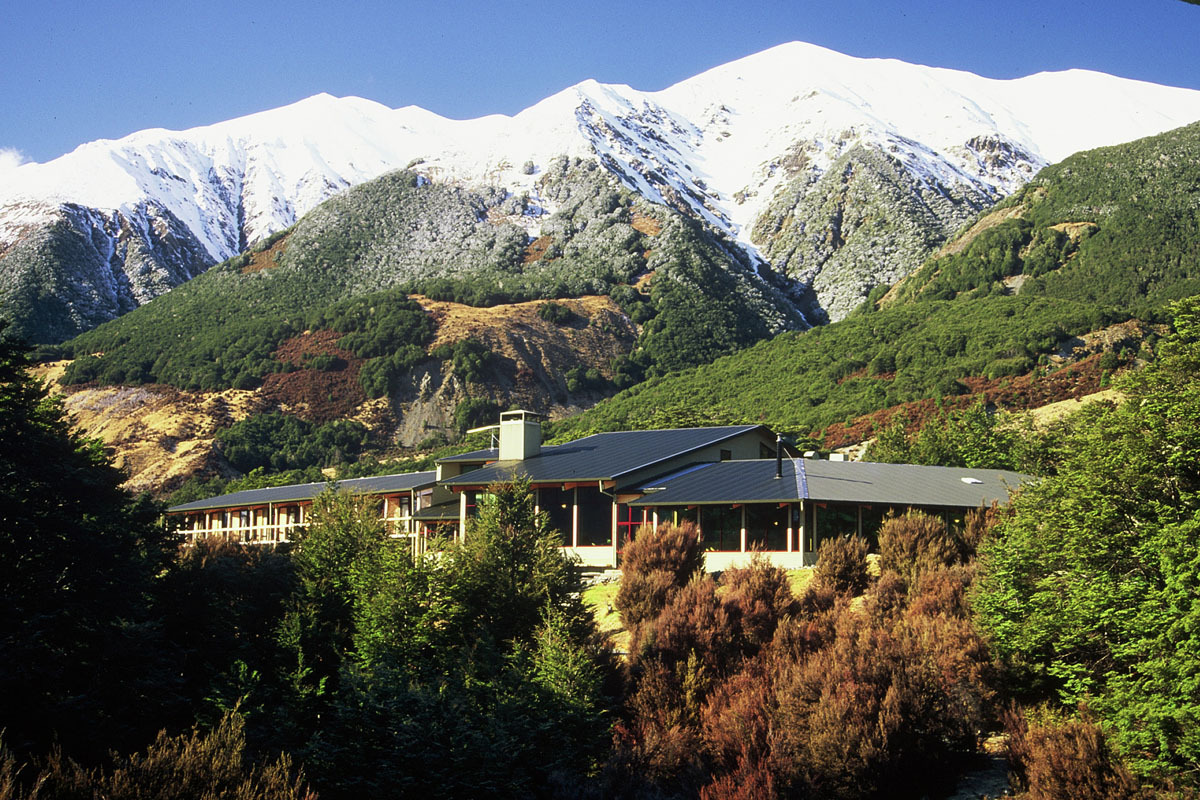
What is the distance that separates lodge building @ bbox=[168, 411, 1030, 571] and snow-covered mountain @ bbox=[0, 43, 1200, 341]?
278 ft

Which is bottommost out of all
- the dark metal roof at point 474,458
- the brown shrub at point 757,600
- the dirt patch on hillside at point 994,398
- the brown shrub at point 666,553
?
the brown shrub at point 757,600

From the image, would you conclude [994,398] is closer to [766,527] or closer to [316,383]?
[766,527]

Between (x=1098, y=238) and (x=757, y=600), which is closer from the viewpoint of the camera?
(x=757, y=600)

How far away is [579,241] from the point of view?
389 ft

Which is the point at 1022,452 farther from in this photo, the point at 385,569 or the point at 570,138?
the point at 570,138

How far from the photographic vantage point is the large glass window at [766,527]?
2788 cm

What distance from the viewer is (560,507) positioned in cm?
3117

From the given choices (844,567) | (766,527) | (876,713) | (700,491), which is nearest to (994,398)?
(766,527)

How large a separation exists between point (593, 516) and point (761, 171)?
14056cm

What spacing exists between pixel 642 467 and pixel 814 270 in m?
102

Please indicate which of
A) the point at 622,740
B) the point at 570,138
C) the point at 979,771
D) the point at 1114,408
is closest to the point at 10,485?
the point at 622,740

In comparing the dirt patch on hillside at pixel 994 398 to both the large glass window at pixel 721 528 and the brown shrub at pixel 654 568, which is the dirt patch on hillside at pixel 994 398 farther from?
the brown shrub at pixel 654 568

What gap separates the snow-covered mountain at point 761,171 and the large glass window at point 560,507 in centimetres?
8960

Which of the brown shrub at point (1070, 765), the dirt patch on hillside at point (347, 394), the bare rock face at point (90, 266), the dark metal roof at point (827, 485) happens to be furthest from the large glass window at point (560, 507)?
the bare rock face at point (90, 266)
